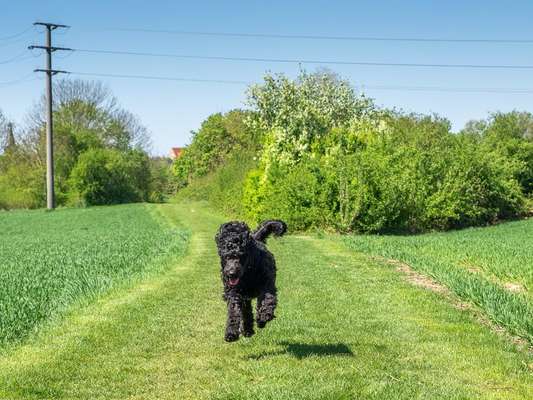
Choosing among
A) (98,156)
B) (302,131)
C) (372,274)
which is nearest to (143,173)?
(98,156)

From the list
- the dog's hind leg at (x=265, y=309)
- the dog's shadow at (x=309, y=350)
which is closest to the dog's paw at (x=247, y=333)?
the dog's shadow at (x=309, y=350)

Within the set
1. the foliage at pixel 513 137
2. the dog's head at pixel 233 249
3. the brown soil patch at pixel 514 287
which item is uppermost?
the foliage at pixel 513 137

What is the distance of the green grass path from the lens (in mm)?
6094

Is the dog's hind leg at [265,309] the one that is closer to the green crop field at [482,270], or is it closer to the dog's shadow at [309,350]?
the dog's shadow at [309,350]

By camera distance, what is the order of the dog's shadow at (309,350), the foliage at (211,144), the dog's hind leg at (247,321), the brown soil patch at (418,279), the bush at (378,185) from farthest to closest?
the foliage at (211,144)
the bush at (378,185)
the brown soil patch at (418,279)
the dog's hind leg at (247,321)
the dog's shadow at (309,350)

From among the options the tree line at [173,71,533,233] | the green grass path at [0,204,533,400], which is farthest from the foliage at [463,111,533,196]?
the green grass path at [0,204,533,400]

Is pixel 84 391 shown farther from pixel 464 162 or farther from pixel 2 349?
pixel 464 162

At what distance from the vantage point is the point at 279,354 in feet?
24.3

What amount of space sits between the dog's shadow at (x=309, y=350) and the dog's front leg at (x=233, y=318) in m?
0.69

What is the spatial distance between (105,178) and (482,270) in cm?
5817

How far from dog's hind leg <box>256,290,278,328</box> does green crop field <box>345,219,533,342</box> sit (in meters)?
3.35

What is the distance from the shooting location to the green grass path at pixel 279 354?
6.09m

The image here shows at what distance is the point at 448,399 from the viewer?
18.9ft

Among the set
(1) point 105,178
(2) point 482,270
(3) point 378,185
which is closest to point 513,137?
(3) point 378,185
